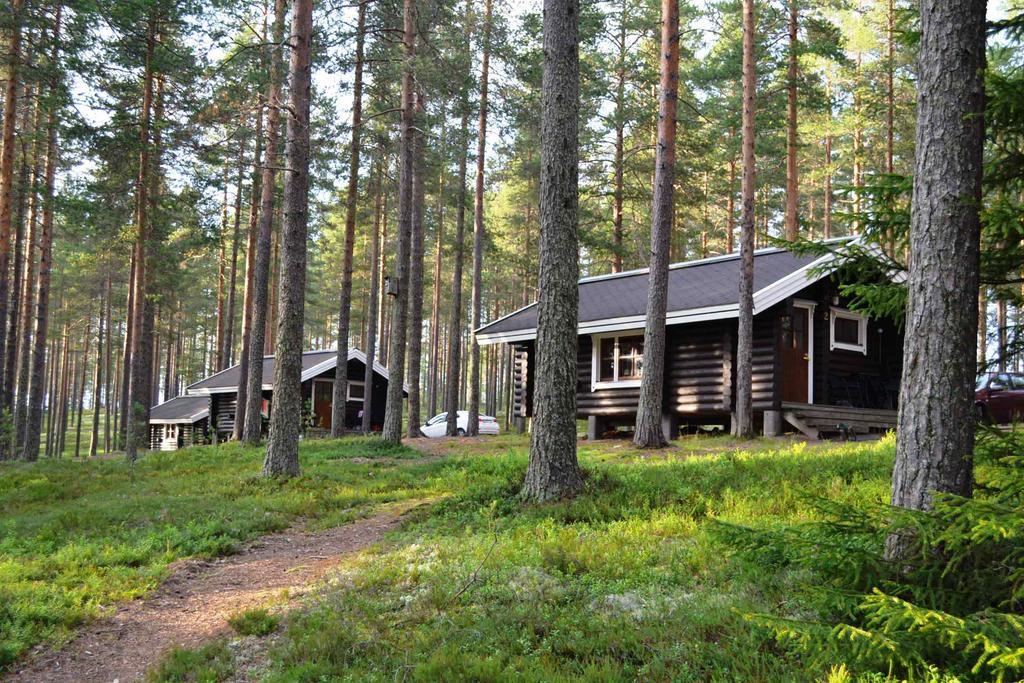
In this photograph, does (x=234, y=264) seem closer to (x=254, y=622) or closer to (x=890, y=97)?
(x=890, y=97)

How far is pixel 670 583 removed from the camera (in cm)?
620

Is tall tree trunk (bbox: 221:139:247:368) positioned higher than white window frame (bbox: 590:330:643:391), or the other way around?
tall tree trunk (bbox: 221:139:247:368)

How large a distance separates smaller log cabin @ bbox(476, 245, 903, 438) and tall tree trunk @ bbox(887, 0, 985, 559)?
1298 centimetres

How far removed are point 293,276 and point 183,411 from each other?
101 feet

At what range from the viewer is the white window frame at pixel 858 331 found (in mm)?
19516

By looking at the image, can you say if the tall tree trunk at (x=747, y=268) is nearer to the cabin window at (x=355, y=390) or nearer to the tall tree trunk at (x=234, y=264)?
the tall tree trunk at (x=234, y=264)

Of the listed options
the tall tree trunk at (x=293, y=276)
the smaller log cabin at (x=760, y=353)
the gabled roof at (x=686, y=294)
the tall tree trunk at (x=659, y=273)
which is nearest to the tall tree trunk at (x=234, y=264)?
the gabled roof at (x=686, y=294)

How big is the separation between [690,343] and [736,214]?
17.1 metres

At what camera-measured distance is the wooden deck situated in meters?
17.6

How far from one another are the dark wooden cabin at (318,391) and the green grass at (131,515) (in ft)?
51.1

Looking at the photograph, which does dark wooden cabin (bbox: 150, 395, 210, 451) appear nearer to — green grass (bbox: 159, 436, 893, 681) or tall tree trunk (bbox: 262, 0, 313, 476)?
tall tree trunk (bbox: 262, 0, 313, 476)

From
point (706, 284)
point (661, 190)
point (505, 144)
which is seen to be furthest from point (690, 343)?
point (505, 144)

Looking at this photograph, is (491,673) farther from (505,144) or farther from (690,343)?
(505,144)

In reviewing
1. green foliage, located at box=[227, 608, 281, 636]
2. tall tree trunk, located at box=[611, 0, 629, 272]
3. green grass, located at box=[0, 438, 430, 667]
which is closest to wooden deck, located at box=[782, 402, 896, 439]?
green grass, located at box=[0, 438, 430, 667]
